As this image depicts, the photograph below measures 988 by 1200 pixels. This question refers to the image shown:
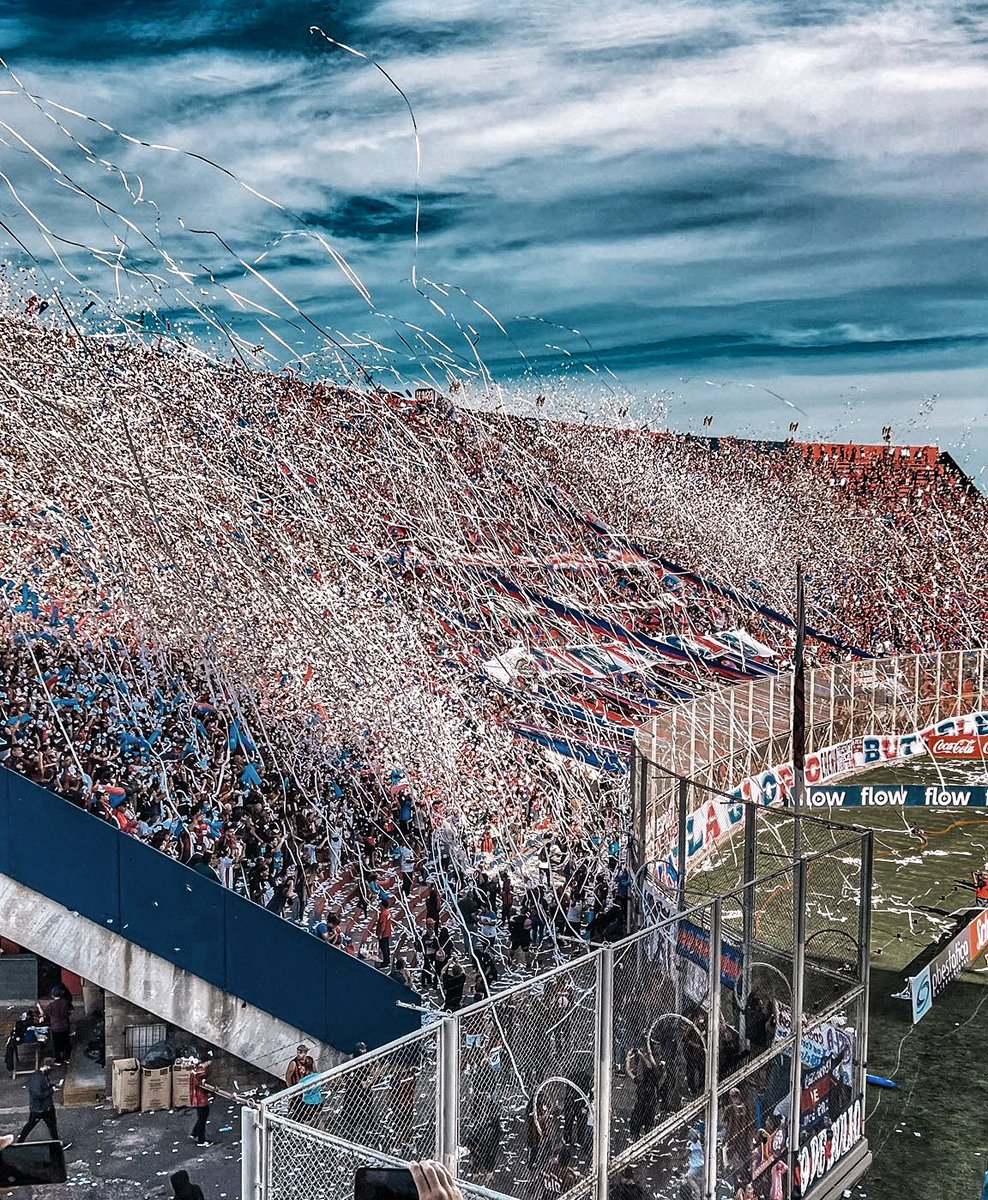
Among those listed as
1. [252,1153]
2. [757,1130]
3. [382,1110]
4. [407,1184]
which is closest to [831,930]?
[757,1130]

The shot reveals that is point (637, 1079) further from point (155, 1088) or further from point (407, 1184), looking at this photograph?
point (155, 1088)

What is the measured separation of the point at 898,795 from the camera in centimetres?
2002

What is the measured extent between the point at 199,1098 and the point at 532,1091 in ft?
17.0

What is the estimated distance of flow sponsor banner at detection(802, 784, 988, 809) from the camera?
20.0 m

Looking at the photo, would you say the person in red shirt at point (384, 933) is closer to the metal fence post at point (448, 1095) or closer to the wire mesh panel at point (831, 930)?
the wire mesh panel at point (831, 930)

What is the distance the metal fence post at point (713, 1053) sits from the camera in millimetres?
7105

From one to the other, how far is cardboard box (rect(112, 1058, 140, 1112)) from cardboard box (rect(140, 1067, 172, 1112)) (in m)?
0.06

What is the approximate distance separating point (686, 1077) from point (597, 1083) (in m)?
1.39

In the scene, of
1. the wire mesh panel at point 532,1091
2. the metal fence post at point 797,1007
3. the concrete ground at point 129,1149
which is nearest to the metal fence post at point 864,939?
the metal fence post at point 797,1007

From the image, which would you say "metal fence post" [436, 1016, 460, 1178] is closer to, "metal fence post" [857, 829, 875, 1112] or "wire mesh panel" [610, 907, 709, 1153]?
"wire mesh panel" [610, 907, 709, 1153]

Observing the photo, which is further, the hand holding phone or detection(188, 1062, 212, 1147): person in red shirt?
detection(188, 1062, 212, 1147): person in red shirt

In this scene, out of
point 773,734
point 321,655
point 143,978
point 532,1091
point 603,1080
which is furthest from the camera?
point 773,734

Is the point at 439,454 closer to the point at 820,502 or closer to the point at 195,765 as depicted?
the point at 195,765

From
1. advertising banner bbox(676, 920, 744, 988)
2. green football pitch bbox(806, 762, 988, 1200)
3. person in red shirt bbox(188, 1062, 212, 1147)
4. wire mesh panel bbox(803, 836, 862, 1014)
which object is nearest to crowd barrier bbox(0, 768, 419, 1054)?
person in red shirt bbox(188, 1062, 212, 1147)
